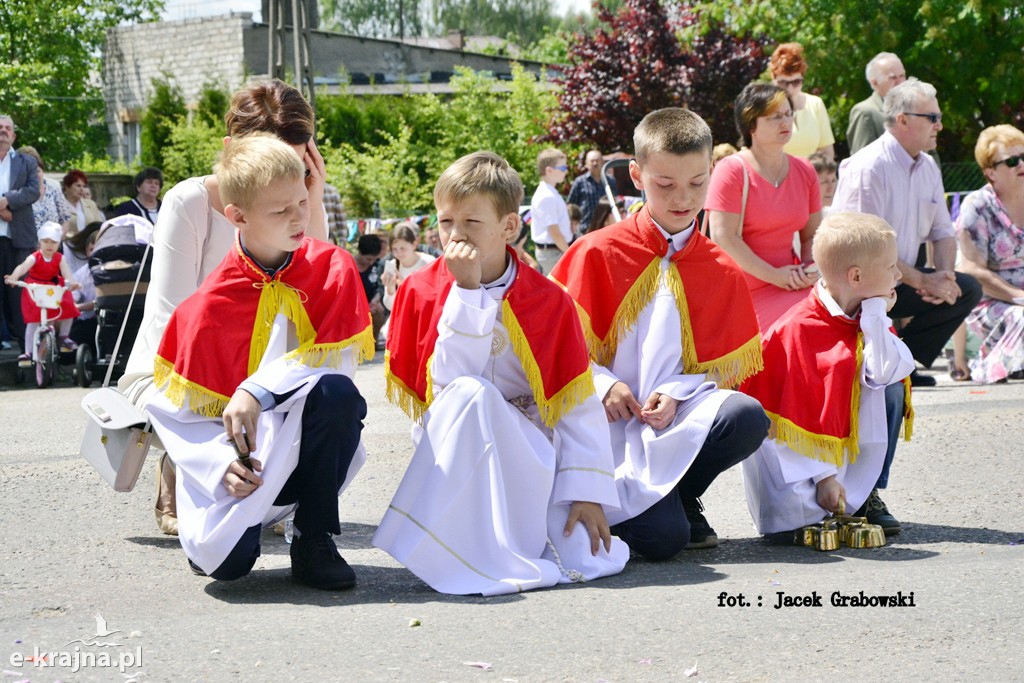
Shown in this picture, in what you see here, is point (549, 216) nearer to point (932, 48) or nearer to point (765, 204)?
point (765, 204)

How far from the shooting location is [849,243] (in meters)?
5.04

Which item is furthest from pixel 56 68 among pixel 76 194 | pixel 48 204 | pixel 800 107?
pixel 800 107

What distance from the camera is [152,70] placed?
45.5 meters

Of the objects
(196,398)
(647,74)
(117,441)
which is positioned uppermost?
(647,74)

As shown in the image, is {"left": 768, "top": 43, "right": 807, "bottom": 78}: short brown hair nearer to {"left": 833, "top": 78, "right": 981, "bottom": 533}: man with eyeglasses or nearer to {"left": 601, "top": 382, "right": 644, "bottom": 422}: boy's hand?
{"left": 833, "top": 78, "right": 981, "bottom": 533}: man with eyeglasses

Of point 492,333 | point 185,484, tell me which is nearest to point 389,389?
point 492,333

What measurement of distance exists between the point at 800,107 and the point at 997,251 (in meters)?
1.74

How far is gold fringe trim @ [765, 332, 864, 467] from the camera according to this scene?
496 cm

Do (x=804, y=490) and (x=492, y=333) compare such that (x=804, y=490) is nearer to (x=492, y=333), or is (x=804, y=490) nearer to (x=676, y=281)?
(x=676, y=281)

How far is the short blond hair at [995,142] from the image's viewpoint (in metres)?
9.07

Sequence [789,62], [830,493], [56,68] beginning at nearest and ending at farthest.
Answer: [830,493], [789,62], [56,68]

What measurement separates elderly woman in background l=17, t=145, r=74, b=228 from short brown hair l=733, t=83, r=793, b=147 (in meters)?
8.39

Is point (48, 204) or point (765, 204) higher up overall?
point (48, 204)

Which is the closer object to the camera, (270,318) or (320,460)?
(320,460)
